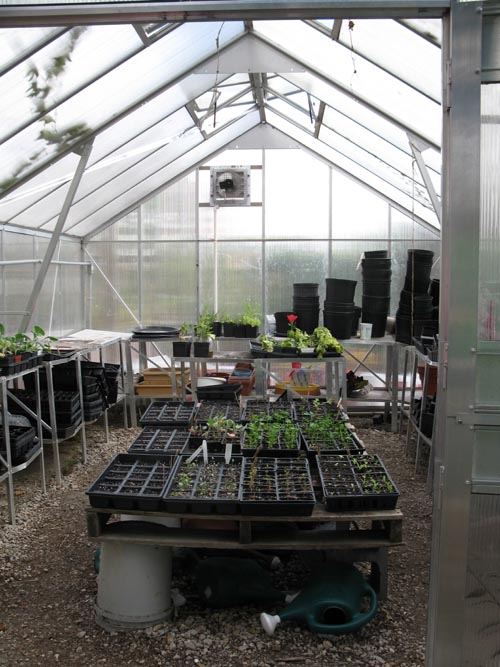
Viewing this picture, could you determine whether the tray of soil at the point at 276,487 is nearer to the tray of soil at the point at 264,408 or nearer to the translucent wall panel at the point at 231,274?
the tray of soil at the point at 264,408

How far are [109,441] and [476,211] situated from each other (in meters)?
4.98

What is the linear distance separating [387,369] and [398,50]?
167 inches

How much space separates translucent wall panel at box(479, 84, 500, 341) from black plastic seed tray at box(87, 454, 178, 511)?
1691 mm

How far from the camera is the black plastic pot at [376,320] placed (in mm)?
6961

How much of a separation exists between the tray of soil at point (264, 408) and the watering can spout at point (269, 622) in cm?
160

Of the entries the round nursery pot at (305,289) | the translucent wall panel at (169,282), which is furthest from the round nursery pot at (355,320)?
the translucent wall panel at (169,282)

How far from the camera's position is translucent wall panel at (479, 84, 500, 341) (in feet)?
6.75

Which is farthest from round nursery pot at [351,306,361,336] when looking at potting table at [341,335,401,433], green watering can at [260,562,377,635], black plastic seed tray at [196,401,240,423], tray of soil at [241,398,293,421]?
green watering can at [260,562,377,635]

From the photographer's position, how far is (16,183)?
16.2ft

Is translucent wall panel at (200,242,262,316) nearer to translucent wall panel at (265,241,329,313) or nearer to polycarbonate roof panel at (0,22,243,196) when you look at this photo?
translucent wall panel at (265,241,329,313)

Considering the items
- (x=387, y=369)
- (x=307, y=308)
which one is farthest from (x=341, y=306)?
(x=387, y=369)

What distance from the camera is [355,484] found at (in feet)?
9.92

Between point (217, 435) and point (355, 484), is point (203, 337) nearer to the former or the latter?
point (217, 435)

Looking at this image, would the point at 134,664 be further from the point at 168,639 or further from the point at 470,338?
the point at 470,338
